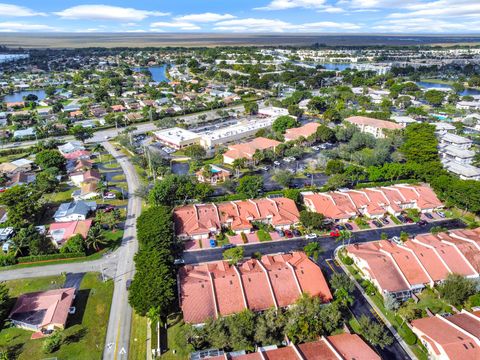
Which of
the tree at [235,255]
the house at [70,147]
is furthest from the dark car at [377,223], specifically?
the house at [70,147]

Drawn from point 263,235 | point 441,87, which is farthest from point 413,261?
point 441,87

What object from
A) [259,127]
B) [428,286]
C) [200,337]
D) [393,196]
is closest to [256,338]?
[200,337]

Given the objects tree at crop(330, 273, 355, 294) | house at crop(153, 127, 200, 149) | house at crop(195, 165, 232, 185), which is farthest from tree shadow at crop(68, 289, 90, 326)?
house at crop(153, 127, 200, 149)

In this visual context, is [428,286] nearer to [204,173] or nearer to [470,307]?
[470,307]

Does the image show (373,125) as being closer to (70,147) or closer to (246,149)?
(246,149)

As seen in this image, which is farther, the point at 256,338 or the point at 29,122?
the point at 29,122

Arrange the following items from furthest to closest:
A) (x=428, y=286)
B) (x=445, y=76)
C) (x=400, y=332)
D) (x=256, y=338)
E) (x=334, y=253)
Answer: (x=445, y=76) → (x=334, y=253) → (x=428, y=286) → (x=400, y=332) → (x=256, y=338)

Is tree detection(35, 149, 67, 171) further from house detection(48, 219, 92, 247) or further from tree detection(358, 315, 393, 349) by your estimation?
tree detection(358, 315, 393, 349)
